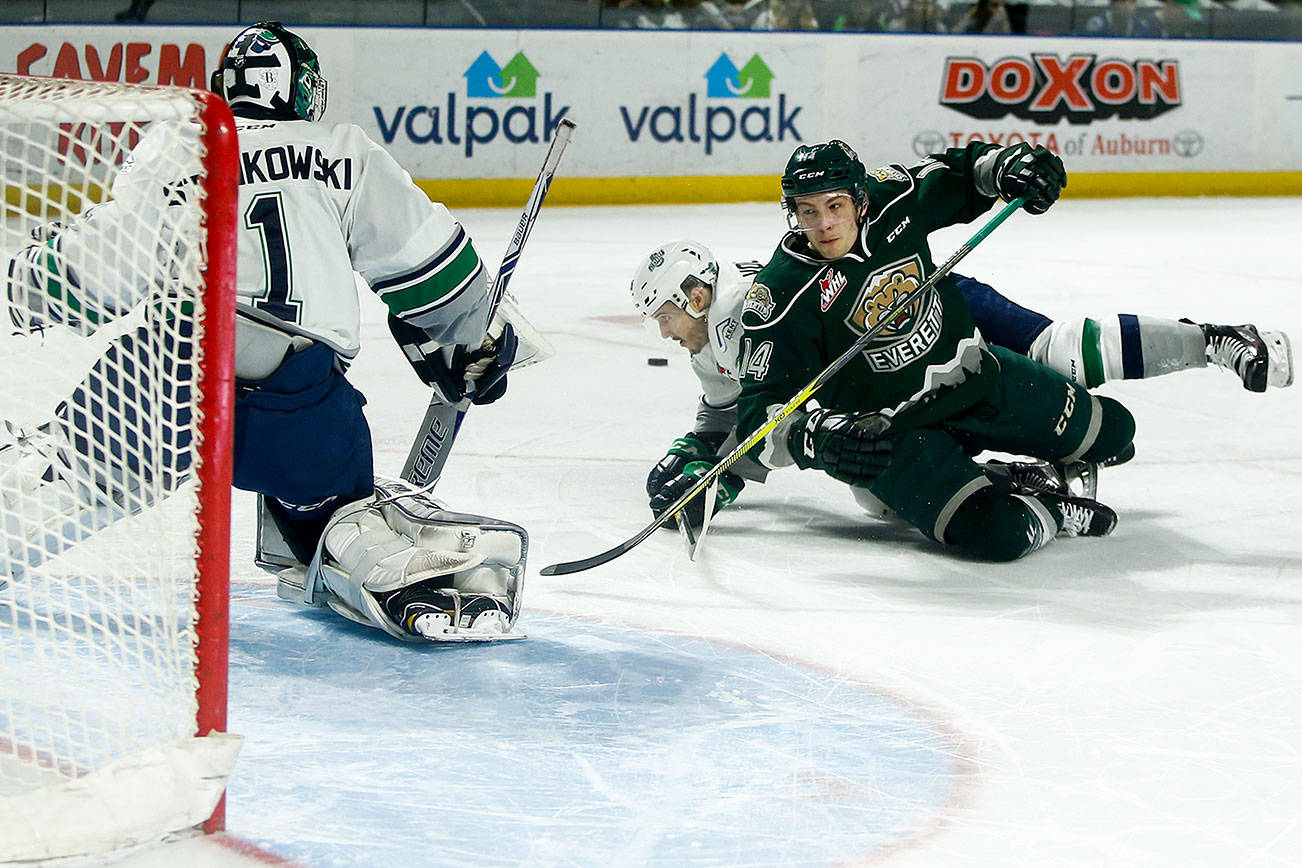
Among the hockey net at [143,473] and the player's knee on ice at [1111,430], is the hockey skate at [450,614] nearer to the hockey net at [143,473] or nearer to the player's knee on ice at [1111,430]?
the hockey net at [143,473]

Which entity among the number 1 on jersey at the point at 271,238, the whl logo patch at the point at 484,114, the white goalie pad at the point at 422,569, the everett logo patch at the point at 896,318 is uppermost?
the whl logo patch at the point at 484,114

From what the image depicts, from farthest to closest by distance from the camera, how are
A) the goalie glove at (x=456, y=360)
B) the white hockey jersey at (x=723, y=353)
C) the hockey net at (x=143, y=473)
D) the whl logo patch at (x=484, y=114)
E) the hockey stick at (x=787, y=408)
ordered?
1. the whl logo patch at (x=484, y=114)
2. the white hockey jersey at (x=723, y=353)
3. the hockey stick at (x=787, y=408)
4. the goalie glove at (x=456, y=360)
5. the hockey net at (x=143, y=473)

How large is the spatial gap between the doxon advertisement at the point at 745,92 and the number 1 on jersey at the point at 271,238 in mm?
6126

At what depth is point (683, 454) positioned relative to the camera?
3.20 m

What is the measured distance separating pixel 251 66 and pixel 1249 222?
277 inches

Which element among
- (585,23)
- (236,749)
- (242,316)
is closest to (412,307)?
(242,316)

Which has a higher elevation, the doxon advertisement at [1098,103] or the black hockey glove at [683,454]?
the doxon advertisement at [1098,103]

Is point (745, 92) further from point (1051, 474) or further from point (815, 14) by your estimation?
point (1051, 474)

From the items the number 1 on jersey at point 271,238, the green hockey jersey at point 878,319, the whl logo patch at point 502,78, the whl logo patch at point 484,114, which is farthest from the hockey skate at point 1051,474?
the whl logo patch at point 502,78

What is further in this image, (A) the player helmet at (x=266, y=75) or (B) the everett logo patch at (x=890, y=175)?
(B) the everett logo patch at (x=890, y=175)

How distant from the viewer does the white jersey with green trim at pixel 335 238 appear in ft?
7.34

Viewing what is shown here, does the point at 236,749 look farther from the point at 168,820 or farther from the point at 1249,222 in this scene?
the point at 1249,222

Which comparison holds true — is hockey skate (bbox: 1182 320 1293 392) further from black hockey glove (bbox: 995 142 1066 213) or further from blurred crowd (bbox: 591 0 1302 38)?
blurred crowd (bbox: 591 0 1302 38)

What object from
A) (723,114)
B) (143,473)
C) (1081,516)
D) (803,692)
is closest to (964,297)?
(1081,516)
